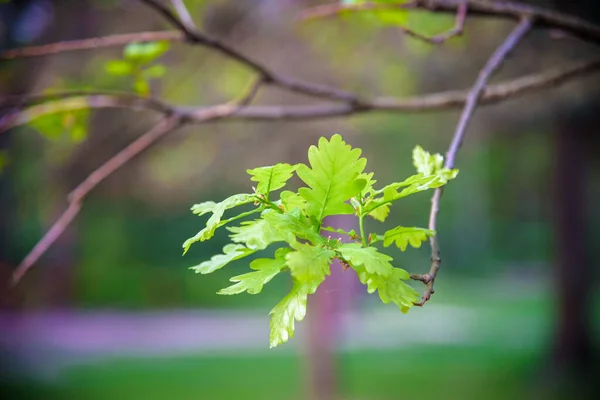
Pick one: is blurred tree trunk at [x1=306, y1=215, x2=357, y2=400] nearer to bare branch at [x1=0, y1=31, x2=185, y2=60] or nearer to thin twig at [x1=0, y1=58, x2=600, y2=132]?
thin twig at [x1=0, y1=58, x2=600, y2=132]

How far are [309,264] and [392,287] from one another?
0.49 feet

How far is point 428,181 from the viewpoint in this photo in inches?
39.1

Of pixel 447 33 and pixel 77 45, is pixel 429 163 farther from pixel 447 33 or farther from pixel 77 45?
pixel 77 45

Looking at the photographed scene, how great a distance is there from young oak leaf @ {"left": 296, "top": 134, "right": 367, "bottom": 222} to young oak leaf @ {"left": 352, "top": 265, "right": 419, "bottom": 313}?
122 millimetres

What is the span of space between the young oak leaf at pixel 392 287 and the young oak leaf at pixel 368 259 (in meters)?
0.01

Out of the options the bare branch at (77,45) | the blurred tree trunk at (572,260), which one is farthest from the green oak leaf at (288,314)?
the blurred tree trunk at (572,260)

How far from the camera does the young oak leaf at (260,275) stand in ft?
3.08

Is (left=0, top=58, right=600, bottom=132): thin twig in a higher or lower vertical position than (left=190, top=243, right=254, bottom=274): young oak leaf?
Answer: higher

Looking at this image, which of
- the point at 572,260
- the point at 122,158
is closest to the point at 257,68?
the point at 122,158

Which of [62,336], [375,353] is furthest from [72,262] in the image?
[375,353]

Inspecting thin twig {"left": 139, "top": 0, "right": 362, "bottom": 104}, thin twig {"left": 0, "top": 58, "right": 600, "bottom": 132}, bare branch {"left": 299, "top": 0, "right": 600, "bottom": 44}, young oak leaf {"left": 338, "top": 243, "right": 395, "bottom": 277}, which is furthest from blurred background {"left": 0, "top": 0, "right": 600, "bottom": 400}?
thin twig {"left": 139, "top": 0, "right": 362, "bottom": 104}

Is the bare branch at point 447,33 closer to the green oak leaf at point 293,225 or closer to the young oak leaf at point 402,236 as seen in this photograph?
the young oak leaf at point 402,236

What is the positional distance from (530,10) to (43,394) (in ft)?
33.6

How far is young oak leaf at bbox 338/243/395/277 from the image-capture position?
860 millimetres
